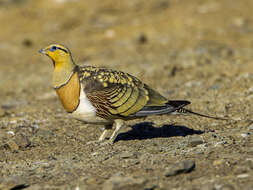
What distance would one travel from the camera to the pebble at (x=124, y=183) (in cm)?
461

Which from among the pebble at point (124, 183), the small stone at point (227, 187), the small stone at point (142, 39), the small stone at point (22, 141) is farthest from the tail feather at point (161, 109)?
the small stone at point (142, 39)

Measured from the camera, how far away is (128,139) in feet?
23.1

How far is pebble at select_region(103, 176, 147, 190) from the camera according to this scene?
4.61 m

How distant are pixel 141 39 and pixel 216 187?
10975 mm

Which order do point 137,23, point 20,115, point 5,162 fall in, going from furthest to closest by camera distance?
point 137,23
point 20,115
point 5,162

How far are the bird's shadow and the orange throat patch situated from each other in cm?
106

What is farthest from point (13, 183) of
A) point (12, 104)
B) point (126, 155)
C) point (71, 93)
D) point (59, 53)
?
point (12, 104)

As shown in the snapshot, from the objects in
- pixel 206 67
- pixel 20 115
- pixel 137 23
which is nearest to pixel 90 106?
pixel 20 115

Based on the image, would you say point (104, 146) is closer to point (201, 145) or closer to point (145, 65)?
point (201, 145)

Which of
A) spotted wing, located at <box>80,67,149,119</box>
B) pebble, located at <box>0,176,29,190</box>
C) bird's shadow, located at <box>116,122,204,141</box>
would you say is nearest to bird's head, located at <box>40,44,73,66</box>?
spotted wing, located at <box>80,67,149,119</box>

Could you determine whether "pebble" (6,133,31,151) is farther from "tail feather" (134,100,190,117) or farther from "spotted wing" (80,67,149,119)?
"tail feather" (134,100,190,117)

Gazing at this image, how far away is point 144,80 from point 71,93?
500 cm

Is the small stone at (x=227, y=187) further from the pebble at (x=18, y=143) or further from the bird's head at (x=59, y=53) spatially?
the pebble at (x=18, y=143)

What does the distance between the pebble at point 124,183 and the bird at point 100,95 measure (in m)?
1.79
